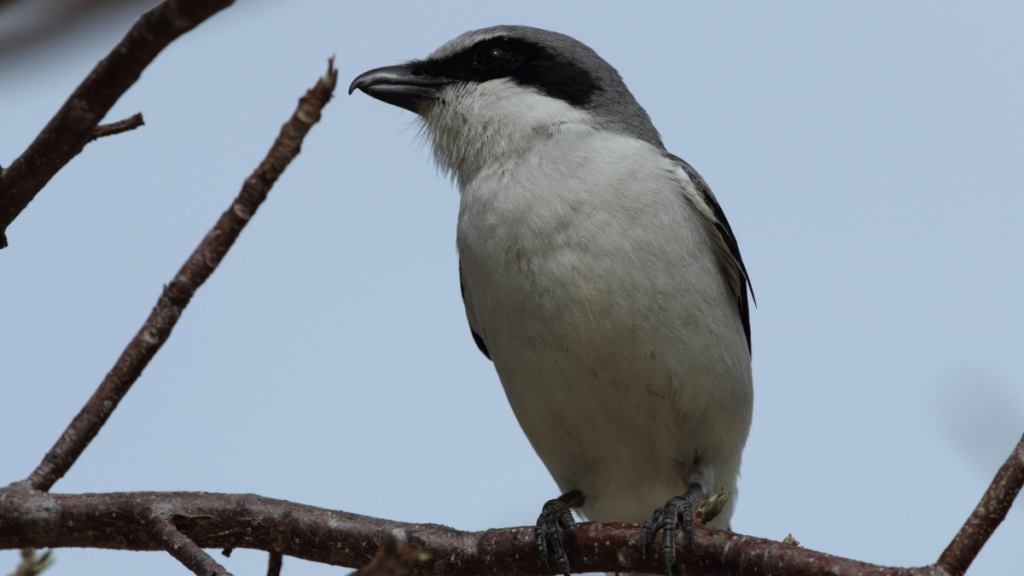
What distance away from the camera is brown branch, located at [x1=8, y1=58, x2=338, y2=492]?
201 centimetres

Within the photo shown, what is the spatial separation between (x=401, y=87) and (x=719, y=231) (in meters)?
1.95

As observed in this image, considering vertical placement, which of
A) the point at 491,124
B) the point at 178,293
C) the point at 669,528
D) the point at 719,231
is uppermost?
the point at 491,124

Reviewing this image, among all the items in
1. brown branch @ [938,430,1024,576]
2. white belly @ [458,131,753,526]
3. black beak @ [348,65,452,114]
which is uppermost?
black beak @ [348,65,452,114]

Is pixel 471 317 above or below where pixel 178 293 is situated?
above

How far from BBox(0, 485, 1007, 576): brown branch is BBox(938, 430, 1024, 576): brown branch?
2.87 ft

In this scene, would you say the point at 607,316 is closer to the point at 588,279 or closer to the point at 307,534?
the point at 588,279

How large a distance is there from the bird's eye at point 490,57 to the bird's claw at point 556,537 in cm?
262

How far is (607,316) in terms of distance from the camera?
407cm

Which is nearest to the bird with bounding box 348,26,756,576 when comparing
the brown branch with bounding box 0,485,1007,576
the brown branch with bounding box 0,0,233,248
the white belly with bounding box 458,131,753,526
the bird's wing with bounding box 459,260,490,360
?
the white belly with bounding box 458,131,753,526

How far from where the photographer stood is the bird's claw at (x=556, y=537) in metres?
3.38

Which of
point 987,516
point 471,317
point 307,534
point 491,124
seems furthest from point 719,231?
point 987,516

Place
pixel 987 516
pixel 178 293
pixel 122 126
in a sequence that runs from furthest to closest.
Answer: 1. pixel 178 293
2. pixel 122 126
3. pixel 987 516

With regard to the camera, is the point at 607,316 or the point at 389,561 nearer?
the point at 389,561

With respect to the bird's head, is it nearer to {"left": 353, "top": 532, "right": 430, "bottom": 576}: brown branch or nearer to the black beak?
the black beak
